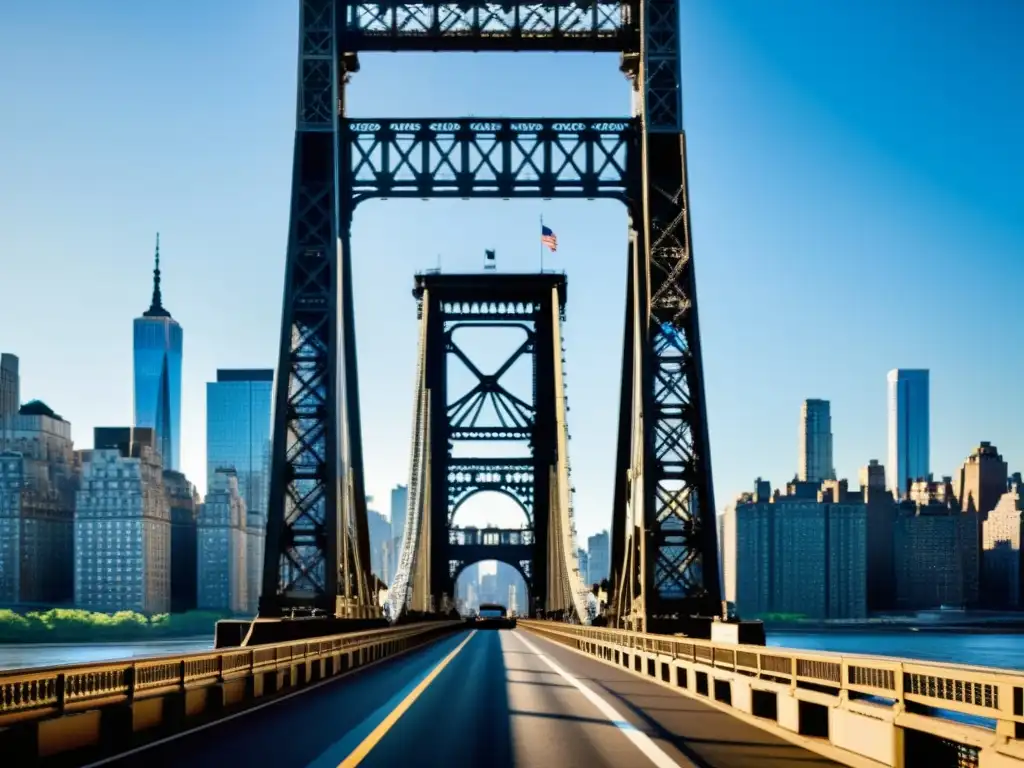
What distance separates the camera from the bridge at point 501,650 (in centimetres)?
1647

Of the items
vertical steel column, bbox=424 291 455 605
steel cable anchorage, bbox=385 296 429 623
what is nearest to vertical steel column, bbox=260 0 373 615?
steel cable anchorage, bbox=385 296 429 623

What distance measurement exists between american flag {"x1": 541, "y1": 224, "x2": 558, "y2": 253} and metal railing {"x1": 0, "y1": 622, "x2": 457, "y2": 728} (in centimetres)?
2908

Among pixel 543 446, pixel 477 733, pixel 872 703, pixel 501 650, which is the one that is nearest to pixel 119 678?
pixel 477 733

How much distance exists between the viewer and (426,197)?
43.0m

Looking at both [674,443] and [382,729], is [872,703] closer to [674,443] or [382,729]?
[382,729]

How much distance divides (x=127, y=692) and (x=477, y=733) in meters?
4.35

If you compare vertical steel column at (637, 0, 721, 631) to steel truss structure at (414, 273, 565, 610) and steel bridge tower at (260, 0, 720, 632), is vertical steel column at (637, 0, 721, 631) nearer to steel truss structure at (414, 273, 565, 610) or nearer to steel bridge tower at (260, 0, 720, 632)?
steel bridge tower at (260, 0, 720, 632)

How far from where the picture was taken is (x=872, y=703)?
57.8 ft

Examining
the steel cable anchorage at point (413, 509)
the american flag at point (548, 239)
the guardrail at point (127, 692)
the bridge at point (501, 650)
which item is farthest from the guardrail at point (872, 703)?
the steel cable anchorage at point (413, 509)

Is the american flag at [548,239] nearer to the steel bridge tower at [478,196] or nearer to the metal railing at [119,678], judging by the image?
the steel bridge tower at [478,196]

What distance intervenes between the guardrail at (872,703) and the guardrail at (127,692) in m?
7.70

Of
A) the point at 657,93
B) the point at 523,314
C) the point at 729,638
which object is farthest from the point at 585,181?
the point at 523,314

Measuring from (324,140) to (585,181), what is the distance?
7.26 meters

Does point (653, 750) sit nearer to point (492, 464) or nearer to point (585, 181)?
point (585, 181)
